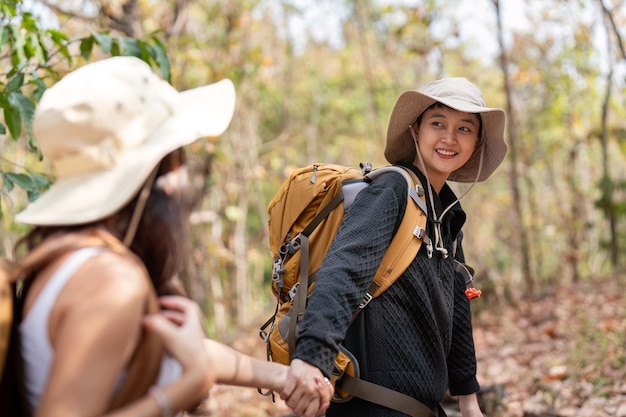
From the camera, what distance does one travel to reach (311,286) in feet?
8.50

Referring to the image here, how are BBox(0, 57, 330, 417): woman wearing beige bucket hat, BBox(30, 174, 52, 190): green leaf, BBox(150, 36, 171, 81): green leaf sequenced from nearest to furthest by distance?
BBox(0, 57, 330, 417): woman wearing beige bucket hat → BBox(30, 174, 52, 190): green leaf → BBox(150, 36, 171, 81): green leaf

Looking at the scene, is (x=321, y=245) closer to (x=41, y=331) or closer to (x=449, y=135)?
(x=449, y=135)

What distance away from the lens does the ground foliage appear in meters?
5.29

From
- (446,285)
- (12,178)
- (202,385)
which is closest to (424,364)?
(446,285)

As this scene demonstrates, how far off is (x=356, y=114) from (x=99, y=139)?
50.3 feet

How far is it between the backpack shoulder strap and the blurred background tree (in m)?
1.65

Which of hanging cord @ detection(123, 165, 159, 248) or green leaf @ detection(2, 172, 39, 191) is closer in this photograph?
hanging cord @ detection(123, 165, 159, 248)

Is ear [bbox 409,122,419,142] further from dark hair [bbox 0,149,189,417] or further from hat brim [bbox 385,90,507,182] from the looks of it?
dark hair [bbox 0,149,189,417]

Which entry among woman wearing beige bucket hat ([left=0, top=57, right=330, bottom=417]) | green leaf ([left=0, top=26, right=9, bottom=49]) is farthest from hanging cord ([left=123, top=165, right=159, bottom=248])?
green leaf ([left=0, top=26, right=9, bottom=49])

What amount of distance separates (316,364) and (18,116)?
1.82 meters

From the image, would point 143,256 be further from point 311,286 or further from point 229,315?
point 229,315

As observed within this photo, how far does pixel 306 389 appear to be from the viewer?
212 centimetres

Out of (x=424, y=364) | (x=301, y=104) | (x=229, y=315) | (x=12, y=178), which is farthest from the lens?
(x=301, y=104)

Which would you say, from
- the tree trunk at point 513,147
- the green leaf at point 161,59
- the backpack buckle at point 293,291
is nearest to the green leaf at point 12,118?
the green leaf at point 161,59
